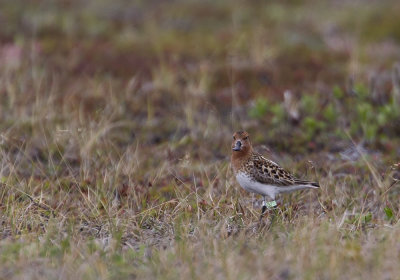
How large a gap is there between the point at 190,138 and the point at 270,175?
11.2 ft

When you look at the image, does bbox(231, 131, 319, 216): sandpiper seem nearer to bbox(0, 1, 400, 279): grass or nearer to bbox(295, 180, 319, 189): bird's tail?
bbox(295, 180, 319, 189): bird's tail

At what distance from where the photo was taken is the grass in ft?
18.4

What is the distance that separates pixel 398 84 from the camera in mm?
11008

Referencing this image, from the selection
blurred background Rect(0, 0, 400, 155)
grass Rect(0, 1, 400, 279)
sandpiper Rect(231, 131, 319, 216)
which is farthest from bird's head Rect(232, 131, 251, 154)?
blurred background Rect(0, 0, 400, 155)

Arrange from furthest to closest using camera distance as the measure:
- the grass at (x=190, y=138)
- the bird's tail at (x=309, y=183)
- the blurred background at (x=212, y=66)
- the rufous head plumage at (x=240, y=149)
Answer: the blurred background at (x=212, y=66)
the rufous head plumage at (x=240, y=149)
the bird's tail at (x=309, y=183)
the grass at (x=190, y=138)

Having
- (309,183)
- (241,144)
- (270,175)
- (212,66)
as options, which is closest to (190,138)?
(241,144)

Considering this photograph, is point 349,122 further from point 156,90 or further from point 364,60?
point 364,60

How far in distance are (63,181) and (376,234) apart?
12.2ft

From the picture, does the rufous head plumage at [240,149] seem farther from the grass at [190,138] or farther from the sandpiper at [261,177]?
the grass at [190,138]

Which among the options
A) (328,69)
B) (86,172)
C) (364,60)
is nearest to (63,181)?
(86,172)

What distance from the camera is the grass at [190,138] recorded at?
18.4 feet

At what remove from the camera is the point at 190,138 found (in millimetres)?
10219

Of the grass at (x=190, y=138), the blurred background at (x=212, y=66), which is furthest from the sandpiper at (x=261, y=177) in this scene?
the blurred background at (x=212, y=66)

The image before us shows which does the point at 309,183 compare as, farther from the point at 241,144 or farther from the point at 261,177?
the point at 241,144
